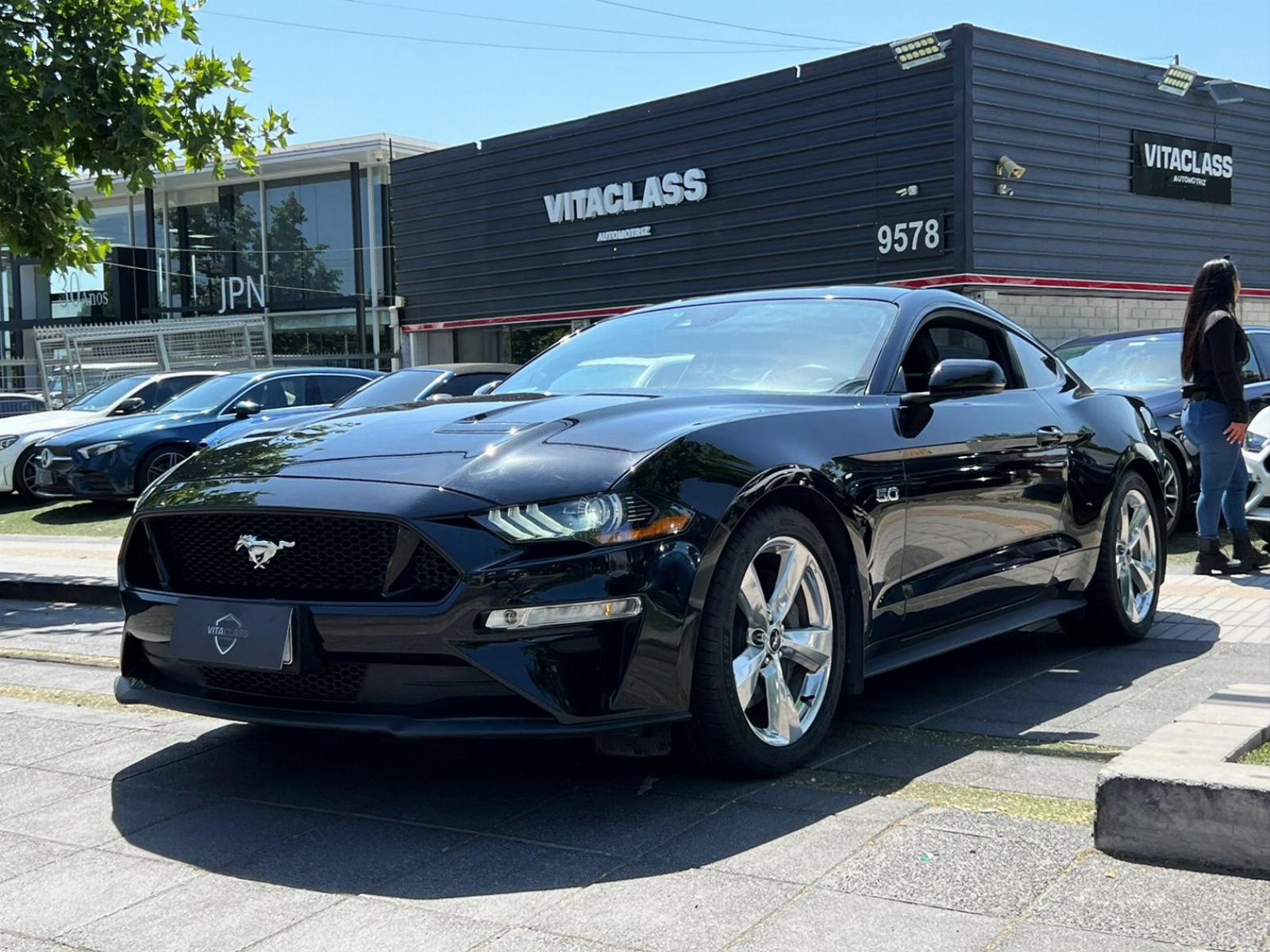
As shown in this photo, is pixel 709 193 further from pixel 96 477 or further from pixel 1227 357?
pixel 1227 357

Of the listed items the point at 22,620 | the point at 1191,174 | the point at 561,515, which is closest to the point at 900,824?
the point at 561,515

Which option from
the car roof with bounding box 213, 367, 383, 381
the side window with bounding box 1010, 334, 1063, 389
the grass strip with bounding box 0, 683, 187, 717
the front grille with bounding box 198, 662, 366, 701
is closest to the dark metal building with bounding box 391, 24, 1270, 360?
the car roof with bounding box 213, 367, 383, 381

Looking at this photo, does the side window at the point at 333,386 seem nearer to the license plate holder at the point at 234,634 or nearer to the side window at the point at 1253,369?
the side window at the point at 1253,369

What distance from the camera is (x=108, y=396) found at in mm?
16562

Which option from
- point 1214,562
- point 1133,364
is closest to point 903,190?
point 1133,364

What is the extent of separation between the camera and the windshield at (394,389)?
12.0m

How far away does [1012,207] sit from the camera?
18.0m

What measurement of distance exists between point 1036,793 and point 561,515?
4.88ft

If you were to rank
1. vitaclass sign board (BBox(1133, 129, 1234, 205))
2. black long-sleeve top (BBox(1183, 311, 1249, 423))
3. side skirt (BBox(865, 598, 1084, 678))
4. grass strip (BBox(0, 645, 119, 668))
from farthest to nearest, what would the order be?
vitaclass sign board (BBox(1133, 129, 1234, 205)), black long-sleeve top (BBox(1183, 311, 1249, 423)), grass strip (BBox(0, 645, 119, 668)), side skirt (BBox(865, 598, 1084, 678))

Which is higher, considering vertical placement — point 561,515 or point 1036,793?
point 561,515

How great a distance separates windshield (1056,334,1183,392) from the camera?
10.0 meters

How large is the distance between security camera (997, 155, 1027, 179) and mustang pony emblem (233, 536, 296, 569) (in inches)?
616

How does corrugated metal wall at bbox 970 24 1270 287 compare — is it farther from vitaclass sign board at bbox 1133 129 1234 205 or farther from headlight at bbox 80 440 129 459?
headlight at bbox 80 440 129 459

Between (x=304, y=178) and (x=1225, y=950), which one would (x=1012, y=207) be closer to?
(x=1225, y=950)
